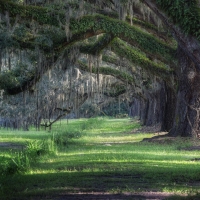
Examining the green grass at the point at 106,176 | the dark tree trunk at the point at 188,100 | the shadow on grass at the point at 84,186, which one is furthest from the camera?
the dark tree trunk at the point at 188,100

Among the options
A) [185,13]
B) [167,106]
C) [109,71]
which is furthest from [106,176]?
[167,106]

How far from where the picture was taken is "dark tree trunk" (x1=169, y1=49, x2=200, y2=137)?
69.3 feet

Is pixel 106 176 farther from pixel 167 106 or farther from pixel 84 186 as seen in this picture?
pixel 167 106

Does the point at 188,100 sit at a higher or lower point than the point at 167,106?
higher

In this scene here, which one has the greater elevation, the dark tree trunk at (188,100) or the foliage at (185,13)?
the foliage at (185,13)

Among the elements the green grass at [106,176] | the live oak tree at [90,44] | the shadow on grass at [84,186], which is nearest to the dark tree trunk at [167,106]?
the live oak tree at [90,44]

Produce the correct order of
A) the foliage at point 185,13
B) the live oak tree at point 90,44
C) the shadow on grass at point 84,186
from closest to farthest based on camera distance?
the shadow on grass at point 84,186 → the foliage at point 185,13 → the live oak tree at point 90,44

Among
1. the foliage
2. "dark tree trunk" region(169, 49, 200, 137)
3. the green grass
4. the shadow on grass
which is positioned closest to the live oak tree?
"dark tree trunk" region(169, 49, 200, 137)

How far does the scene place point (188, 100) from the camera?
71.0 feet

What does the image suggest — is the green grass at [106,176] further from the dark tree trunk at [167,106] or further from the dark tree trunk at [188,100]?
the dark tree trunk at [167,106]

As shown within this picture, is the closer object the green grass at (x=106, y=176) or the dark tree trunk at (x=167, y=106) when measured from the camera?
the green grass at (x=106, y=176)

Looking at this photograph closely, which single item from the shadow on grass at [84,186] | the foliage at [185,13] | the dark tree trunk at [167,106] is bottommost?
the shadow on grass at [84,186]

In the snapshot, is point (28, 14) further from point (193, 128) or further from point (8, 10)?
point (193, 128)

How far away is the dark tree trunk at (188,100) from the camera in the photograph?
21109 millimetres
